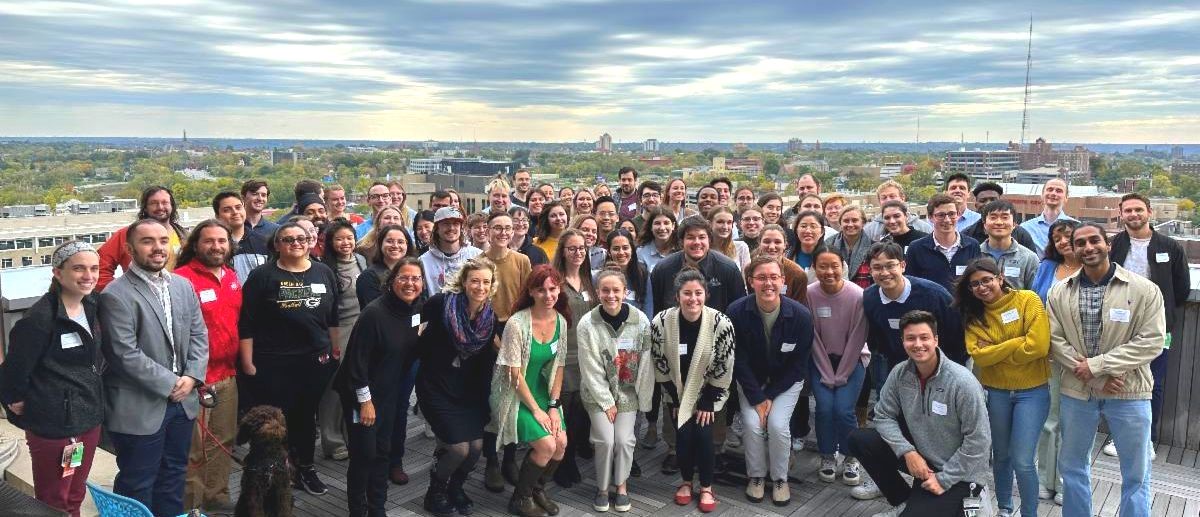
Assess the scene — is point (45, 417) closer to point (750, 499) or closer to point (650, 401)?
point (650, 401)

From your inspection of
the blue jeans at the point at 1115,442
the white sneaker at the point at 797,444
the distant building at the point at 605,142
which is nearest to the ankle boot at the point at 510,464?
the white sneaker at the point at 797,444

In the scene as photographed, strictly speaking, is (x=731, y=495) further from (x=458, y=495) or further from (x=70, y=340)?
(x=70, y=340)

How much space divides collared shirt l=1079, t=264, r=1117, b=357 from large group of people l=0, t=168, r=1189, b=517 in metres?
0.01

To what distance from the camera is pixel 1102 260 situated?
14.3ft

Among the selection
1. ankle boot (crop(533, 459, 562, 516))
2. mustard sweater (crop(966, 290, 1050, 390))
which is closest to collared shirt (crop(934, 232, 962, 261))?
mustard sweater (crop(966, 290, 1050, 390))

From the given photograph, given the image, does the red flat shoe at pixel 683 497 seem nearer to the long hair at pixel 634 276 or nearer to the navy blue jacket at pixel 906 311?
the long hair at pixel 634 276

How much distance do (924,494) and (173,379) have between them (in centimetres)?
396

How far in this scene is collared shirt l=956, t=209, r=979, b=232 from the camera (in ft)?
21.8

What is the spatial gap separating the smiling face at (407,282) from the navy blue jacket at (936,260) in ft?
11.3

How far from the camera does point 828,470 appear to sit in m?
5.38

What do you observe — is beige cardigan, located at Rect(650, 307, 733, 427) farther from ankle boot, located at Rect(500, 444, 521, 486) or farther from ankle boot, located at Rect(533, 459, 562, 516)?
ankle boot, located at Rect(500, 444, 521, 486)

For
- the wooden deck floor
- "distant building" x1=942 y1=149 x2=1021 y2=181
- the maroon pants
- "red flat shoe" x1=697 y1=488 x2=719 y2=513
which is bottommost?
the wooden deck floor

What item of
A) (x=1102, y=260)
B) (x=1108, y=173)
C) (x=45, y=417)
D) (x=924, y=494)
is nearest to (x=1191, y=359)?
(x=1102, y=260)

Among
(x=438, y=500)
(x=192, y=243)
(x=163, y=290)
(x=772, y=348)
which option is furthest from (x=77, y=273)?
(x=772, y=348)
